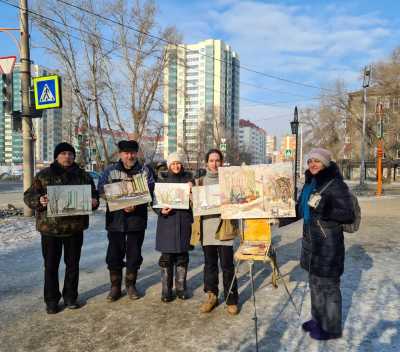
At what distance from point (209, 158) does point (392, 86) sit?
36224mm

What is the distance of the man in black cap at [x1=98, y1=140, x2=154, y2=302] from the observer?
14.5 feet

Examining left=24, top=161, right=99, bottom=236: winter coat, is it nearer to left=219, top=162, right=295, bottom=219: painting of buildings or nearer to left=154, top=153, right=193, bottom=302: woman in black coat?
left=154, top=153, right=193, bottom=302: woman in black coat

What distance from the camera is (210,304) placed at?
4.25m

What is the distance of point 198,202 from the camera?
13.6 feet

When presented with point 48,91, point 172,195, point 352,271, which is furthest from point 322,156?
point 48,91

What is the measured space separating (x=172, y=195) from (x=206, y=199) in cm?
43

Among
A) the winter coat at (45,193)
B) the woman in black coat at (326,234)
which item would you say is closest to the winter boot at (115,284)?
the winter coat at (45,193)

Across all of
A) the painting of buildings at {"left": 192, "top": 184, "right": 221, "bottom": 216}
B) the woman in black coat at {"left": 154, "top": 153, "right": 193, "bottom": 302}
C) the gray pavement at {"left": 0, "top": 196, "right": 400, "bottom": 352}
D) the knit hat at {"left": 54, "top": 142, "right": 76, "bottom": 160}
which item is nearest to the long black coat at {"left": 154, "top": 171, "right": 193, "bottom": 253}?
the woman in black coat at {"left": 154, "top": 153, "right": 193, "bottom": 302}

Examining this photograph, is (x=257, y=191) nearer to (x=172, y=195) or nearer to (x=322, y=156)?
(x=322, y=156)

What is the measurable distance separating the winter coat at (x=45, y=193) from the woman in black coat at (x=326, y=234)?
257cm

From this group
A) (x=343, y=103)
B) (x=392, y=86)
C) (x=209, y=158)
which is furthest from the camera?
(x=343, y=103)

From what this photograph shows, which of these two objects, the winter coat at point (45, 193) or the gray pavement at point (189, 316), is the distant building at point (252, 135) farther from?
the winter coat at point (45, 193)

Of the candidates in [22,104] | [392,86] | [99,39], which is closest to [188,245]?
[22,104]

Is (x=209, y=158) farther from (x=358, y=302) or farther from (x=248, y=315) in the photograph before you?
(x=358, y=302)
